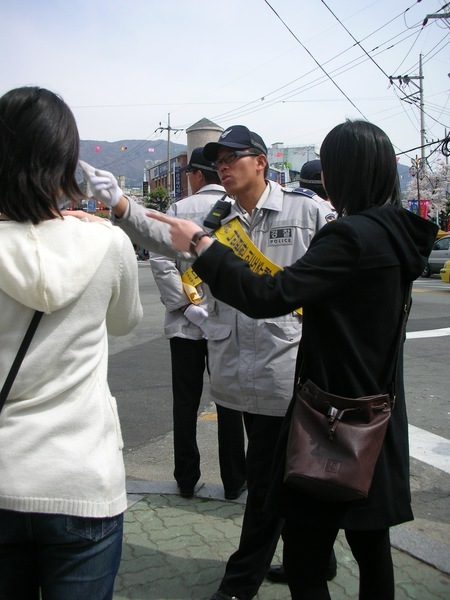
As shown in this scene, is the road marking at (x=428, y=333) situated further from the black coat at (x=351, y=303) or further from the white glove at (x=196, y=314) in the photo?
the black coat at (x=351, y=303)

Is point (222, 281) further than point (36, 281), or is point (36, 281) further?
point (222, 281)

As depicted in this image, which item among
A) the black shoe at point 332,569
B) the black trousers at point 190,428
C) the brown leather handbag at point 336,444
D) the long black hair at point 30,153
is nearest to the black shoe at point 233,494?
the black trousers at point 190,428

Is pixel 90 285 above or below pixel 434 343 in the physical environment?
above

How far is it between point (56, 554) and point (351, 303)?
1084 millimetres

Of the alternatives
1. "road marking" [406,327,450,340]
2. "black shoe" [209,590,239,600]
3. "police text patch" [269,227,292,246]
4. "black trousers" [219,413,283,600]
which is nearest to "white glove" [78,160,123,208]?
"police text patch" [269,227,292,246]

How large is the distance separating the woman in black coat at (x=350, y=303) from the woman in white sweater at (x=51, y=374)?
48cm

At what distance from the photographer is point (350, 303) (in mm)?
1904

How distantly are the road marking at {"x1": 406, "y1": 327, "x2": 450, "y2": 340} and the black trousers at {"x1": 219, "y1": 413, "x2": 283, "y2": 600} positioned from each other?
7.50m

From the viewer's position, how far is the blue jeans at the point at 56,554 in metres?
1.47

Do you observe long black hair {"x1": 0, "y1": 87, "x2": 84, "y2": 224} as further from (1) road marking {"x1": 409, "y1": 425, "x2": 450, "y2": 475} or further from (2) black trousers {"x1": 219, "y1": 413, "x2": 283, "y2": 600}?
(1) road marking {"x1": 409, "y1": 425, "x2": 450, "y2": 475}

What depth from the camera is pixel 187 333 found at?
12.6ft

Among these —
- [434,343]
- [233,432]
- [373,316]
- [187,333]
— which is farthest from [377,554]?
[434,343]

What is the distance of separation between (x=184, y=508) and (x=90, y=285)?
8.24 ft

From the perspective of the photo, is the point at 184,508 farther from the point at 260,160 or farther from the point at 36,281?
the point at 36,281
